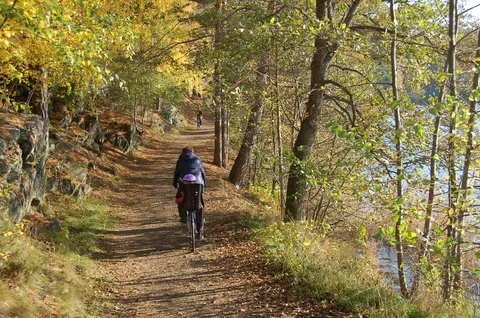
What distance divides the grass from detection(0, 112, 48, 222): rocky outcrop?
0.72 metres

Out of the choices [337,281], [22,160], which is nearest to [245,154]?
[22,160]

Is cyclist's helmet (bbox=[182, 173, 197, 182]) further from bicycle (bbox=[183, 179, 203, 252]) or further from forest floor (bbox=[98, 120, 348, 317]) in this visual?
forest floor (bbox=[98, 120, 348, 317])

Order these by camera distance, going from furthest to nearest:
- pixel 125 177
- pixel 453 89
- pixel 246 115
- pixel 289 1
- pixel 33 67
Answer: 1. pixel 125 177
2. pixel 246 115
3. pixel 33 67
4. pixel 289 1
5. pixel 453 89

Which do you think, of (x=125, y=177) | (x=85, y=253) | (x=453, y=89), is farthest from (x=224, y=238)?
(x=125, y=177)

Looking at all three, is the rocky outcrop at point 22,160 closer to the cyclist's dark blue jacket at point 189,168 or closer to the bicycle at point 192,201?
the cyclist's dark blue jacket at point 189,168

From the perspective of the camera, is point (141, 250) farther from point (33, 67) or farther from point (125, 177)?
point (125, 177)

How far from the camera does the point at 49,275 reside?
577 centimetres

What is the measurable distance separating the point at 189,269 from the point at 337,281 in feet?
8.49

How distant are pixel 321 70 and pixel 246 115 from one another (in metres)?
5.56

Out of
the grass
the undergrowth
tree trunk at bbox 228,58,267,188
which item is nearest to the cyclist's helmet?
the undergrowth

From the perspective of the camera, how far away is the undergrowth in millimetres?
4669

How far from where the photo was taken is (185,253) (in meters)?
7.54

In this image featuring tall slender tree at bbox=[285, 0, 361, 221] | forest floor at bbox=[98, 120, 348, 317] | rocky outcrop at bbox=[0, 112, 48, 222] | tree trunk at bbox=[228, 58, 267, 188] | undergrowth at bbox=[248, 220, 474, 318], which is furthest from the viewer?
tree trunk at bbox=[228, 58, 267, 188]

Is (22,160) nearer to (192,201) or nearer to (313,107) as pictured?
(192,201)
